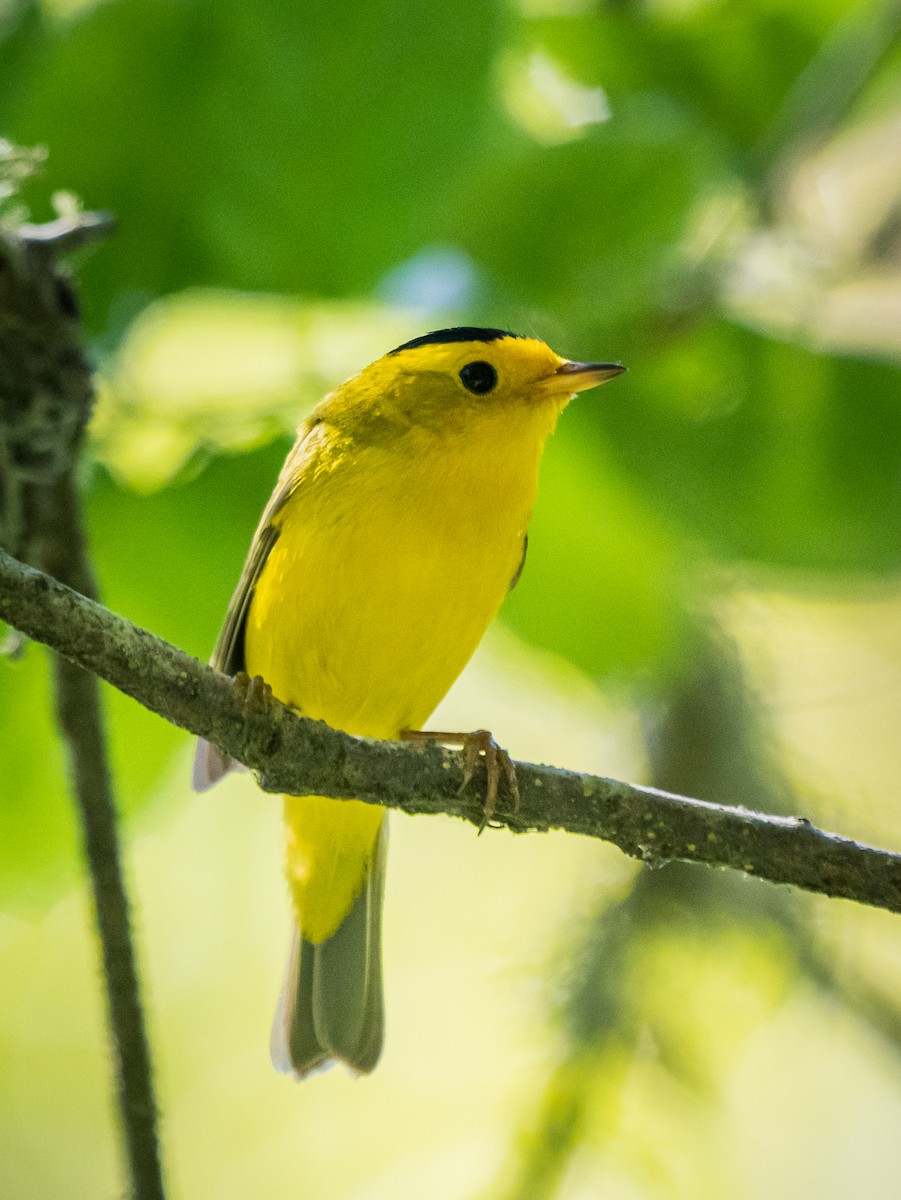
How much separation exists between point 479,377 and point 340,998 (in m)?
1.63

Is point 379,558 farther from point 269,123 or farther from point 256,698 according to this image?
point 269,123

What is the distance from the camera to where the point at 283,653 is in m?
3.04

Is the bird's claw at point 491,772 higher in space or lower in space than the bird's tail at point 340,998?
higher

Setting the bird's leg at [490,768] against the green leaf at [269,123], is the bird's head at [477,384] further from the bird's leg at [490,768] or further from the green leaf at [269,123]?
the bird's leg at [490,768]

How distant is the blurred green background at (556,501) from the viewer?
11.2 ft

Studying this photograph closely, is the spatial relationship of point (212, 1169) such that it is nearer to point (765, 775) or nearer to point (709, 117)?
point (765, 775)

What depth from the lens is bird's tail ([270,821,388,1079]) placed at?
11.5 ft

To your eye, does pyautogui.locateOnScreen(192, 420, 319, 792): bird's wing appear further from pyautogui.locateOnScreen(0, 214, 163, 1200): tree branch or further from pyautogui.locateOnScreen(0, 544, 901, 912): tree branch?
pyautogui.locateOnScreen(0, 544, 901, 912): tree branch

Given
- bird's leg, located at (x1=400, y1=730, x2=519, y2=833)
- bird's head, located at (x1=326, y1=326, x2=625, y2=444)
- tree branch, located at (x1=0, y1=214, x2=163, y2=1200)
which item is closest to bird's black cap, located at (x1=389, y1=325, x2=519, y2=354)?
bird's head, located at (x1=326, y1=326, x2=625, y2=444)

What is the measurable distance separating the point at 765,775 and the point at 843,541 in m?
1.01

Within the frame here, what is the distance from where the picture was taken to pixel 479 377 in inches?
130

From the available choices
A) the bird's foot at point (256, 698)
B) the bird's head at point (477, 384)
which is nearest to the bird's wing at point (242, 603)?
the bird's head at point (477, 384)

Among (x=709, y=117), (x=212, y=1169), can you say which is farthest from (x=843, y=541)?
(x=212, y=1169)

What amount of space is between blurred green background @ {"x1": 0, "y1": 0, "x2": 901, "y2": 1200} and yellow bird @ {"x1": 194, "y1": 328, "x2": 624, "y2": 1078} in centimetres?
33
